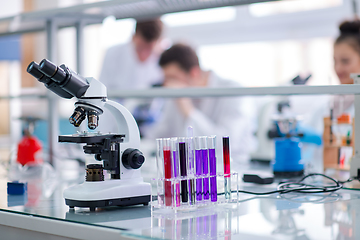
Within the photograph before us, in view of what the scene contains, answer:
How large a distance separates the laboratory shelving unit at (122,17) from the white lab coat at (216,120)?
1.32 metres

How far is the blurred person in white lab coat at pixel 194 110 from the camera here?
3074 millimetres

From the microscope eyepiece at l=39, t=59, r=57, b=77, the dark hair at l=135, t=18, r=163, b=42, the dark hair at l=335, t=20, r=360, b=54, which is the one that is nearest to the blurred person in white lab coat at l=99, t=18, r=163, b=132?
the dark hair at l=135, t=18, r=163, b=42

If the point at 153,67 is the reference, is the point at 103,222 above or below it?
below

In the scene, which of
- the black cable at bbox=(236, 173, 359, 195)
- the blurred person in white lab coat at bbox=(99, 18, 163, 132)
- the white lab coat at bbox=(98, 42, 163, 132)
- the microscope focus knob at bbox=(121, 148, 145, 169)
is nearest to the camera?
the microscope focus knob at bbox=(121, 148, 145, 169)

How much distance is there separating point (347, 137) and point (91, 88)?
0.93m

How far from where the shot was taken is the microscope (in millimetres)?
904

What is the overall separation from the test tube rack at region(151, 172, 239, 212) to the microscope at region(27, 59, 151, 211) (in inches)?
2.9

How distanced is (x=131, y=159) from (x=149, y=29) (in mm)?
2846

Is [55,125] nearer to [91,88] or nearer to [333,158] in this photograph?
[91,88]

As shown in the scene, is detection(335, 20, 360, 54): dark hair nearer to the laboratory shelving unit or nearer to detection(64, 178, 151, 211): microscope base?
the laboratory shelving unit

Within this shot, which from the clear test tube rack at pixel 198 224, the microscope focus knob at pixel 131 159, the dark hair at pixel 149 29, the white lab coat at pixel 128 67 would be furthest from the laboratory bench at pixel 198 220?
the white lab coat at pixel 128 67

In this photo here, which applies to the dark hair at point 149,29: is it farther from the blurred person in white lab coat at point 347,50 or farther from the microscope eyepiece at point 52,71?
the microscope eyepiece at point 52,71

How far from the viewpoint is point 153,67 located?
172 inches

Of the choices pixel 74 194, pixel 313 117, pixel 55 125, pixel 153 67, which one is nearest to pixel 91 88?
pixel 74 194
